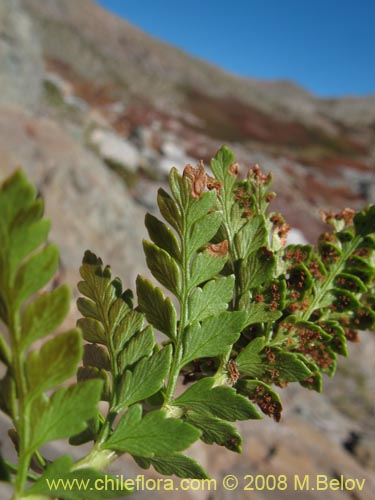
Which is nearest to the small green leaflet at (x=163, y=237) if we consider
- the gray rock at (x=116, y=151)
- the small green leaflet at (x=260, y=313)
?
the small green leaflet at (x=260, y=313)

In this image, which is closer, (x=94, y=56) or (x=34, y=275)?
(x=34, y=275)

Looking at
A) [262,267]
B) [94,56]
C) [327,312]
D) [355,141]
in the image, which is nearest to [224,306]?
[262,267]

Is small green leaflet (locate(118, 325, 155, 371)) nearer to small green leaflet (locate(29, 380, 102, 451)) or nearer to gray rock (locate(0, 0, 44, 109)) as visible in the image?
small green leaflet (locate(29, 380, 102, 451))

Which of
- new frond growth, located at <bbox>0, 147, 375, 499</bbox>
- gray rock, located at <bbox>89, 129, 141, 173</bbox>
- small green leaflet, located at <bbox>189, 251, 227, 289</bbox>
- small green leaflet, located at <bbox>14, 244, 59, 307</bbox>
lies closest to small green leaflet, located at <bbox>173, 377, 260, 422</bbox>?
new frond growth, located at <bbox>0, 147, 375, 499</bbox>

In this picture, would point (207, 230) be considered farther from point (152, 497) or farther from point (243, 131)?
point (243, 131)

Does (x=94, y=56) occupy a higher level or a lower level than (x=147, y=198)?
higher

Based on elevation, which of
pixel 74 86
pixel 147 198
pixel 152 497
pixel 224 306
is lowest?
pixel 152 497

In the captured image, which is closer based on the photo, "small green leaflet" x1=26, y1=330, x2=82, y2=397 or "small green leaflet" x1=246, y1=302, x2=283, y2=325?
"small green leaflet" x1=26, y1=330, x2=82, y2=397
